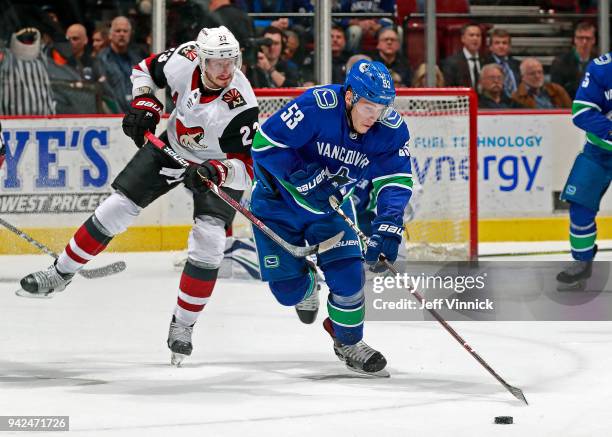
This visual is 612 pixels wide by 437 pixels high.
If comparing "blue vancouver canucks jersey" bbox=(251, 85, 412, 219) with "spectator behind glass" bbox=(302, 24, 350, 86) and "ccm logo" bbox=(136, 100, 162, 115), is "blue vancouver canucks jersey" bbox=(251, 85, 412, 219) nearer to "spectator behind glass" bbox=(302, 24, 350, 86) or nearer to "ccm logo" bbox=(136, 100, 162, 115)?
"ccm logo" bbox=(136, 100, 162, 115)

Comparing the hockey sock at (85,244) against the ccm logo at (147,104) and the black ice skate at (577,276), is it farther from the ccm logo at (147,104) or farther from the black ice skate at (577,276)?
the black ice skate at (577,276)

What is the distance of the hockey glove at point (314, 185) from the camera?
4.46 m

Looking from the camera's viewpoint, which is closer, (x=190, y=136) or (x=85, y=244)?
(x=85, y=244)

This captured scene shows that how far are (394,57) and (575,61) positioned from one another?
49.1 inches

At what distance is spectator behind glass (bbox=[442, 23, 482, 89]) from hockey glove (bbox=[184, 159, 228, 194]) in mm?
4196

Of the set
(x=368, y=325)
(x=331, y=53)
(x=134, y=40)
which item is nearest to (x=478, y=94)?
(x=331, y=53)

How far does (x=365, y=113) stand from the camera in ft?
14.1

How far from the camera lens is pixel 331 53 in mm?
8477

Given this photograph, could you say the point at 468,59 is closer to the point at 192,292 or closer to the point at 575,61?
the point at 575,61

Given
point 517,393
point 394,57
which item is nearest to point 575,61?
point 394,57

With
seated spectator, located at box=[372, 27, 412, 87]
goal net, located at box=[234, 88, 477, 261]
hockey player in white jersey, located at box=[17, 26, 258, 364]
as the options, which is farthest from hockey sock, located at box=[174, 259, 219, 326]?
seated spectator, located at box=[372, 27, 412, 87]

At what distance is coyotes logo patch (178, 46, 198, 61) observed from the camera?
16.5ft

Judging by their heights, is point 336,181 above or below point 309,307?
above

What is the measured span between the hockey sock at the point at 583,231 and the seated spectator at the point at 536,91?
211 cm
